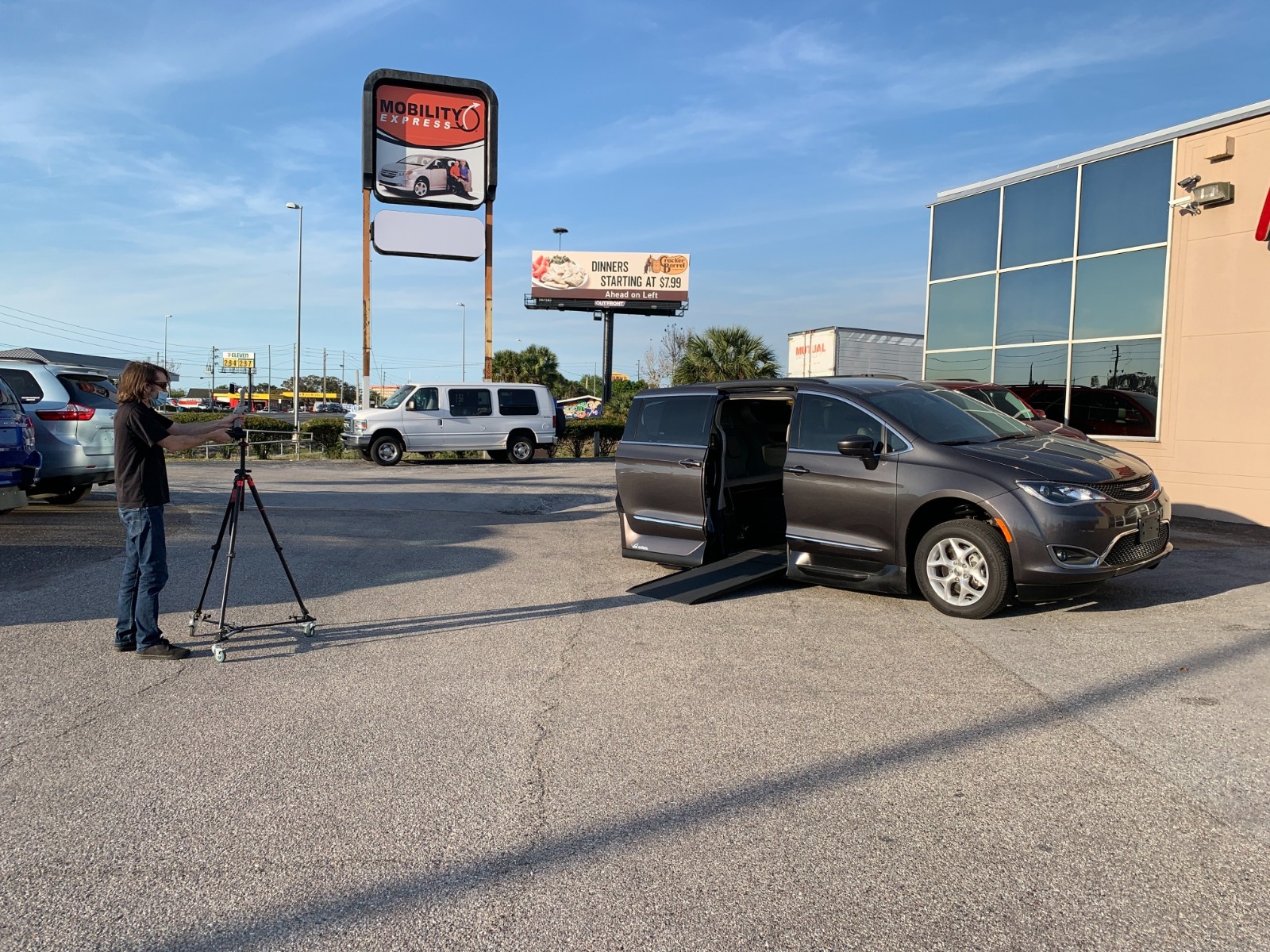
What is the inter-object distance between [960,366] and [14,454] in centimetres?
1481

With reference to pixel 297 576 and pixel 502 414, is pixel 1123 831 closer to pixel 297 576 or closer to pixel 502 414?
pixel 297 576

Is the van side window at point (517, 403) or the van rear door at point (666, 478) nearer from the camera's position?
the van rear door at point (666, 478)

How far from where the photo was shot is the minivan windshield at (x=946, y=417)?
7277mm

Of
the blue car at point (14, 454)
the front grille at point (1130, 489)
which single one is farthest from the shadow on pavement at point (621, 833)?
the blue car at point (14, 454)

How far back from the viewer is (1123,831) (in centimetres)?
337

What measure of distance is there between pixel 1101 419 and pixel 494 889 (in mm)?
13581

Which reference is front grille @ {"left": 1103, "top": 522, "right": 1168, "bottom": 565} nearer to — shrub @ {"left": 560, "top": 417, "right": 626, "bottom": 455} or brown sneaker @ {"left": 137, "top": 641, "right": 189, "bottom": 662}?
brown sneaker @ {"left": 137, "top": 641, "right": 189, "bottom": 662}

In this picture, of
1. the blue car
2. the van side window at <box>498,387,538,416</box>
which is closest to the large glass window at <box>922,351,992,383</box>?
the van side window at <box>498,387,538,416</box>

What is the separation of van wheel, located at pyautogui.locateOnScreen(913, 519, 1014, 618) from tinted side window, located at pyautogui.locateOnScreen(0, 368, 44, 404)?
10425mm

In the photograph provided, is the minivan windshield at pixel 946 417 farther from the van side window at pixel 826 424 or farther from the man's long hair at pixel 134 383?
the man's long hair at pixel 134 383

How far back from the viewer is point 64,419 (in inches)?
435

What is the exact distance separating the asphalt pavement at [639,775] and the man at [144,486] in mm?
271

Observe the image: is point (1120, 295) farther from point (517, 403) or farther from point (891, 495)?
point (517, 403)

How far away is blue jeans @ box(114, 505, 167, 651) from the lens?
5.54m
